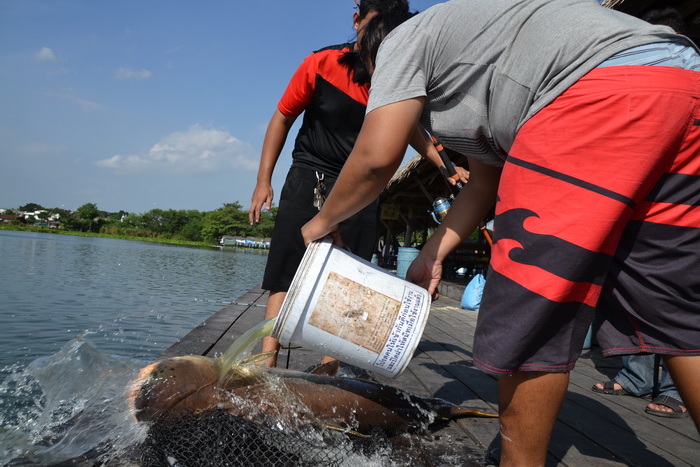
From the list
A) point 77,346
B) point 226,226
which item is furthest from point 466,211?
point 226,226

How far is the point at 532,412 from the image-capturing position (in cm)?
118

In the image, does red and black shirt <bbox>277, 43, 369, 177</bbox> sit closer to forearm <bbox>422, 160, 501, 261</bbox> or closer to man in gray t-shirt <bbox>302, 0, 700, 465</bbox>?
forearm <bbox>422, 160, 501, 261</bbox>

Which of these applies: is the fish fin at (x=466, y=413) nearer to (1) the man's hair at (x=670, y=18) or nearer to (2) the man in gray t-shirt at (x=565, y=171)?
(2) the man in gray t-shirt at (x=565, y=171)

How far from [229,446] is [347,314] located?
636 mm

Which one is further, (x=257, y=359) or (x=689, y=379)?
(x=257, y=359)

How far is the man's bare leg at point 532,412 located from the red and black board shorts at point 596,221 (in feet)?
0.16

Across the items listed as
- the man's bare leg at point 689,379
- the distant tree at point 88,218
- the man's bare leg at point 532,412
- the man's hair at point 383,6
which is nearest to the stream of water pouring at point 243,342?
the man's bare leg at point 532,412

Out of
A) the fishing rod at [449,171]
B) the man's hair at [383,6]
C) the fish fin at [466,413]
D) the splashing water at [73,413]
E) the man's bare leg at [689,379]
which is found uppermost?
the man's hair at [383,6]

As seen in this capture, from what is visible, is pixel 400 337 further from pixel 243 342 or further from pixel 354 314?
pixel 243 342

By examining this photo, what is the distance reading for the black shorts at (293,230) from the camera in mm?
2697

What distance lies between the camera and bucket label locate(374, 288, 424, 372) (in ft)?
5.43

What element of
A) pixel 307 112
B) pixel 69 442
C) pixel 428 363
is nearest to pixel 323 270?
pixel 69 442

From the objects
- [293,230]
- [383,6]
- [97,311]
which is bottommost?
[97,311]

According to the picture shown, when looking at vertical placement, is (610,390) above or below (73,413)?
below
